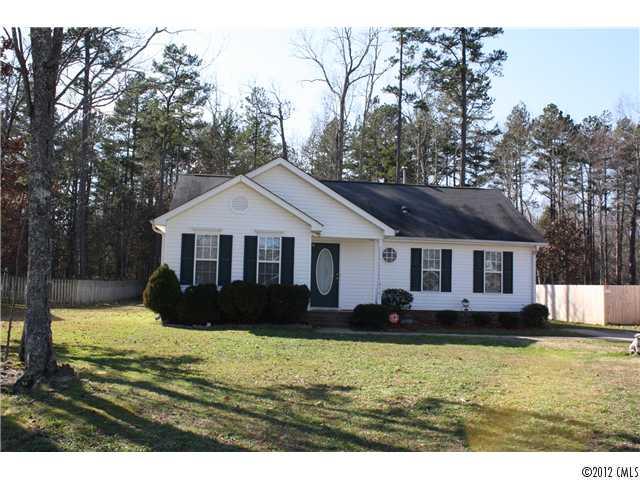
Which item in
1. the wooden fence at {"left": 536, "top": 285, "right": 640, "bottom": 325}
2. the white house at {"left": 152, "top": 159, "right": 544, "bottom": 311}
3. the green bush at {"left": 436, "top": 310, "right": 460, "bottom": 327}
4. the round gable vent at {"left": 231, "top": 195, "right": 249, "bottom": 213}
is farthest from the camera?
the wooden fence at {"left": 536, "top": 285, "right": 640, "bottom": 325}

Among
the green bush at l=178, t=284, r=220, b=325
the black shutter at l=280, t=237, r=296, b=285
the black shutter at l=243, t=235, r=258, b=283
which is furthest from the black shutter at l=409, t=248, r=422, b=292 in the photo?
the green bush at l=178, t=284, r=220, b=325

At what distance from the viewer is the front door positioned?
1891cm

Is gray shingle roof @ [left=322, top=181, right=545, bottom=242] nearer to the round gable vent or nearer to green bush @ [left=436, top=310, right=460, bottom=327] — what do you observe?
green bush @ [left=436, top=310, right=460, bottom=327]

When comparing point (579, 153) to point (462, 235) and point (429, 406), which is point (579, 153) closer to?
point (462, 235)

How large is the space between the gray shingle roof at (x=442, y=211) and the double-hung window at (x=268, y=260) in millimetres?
4647

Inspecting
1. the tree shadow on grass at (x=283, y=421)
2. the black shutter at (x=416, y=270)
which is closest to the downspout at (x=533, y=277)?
the black shutter at (x=416, y=270)

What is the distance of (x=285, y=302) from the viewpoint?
16125mm

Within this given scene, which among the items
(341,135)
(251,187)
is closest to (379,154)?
(341,135)

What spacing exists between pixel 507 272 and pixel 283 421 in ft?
49.8

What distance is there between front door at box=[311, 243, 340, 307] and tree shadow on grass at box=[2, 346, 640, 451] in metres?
10.6

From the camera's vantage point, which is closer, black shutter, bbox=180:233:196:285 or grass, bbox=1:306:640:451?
grass, bbox=1:306:640:451

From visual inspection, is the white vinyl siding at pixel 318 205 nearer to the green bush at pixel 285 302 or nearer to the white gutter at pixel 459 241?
the white gutter at pixel 459 241

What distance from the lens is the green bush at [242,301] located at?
15.7 metres

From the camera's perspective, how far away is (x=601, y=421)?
6676mm
